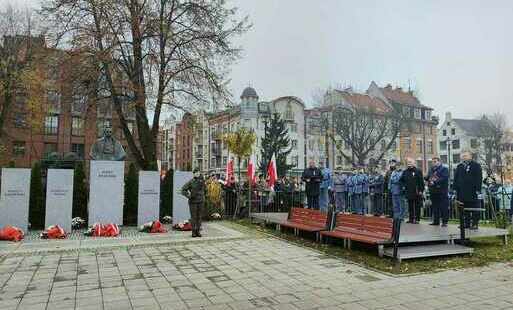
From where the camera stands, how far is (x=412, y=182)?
1291 centimetres

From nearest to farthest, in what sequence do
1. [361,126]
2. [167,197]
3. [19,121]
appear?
[167,197] < [19,121] < [361,126]

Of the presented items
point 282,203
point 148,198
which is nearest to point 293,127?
point 282,203

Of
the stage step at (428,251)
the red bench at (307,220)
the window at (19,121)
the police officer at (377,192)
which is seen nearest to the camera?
the stage step at (428,251)

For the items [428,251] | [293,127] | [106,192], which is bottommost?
[428,251]

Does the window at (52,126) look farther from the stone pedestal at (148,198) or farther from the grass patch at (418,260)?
the grass patch at (418,260)

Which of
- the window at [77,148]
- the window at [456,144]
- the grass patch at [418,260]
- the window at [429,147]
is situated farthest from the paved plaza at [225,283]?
the window at [456,144]

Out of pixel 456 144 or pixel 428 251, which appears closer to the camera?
pixel 428 251

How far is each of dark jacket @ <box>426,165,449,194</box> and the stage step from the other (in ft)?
9.37

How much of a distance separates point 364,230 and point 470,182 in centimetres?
399

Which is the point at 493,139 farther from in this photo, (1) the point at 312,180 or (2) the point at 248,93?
(1) the point at 312,180

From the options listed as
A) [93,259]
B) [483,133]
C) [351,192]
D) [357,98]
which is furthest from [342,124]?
[93,259]

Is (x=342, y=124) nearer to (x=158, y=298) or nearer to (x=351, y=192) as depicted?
(x=351, y=192)

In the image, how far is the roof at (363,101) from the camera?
54500mm

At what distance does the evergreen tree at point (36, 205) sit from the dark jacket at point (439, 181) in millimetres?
12072
